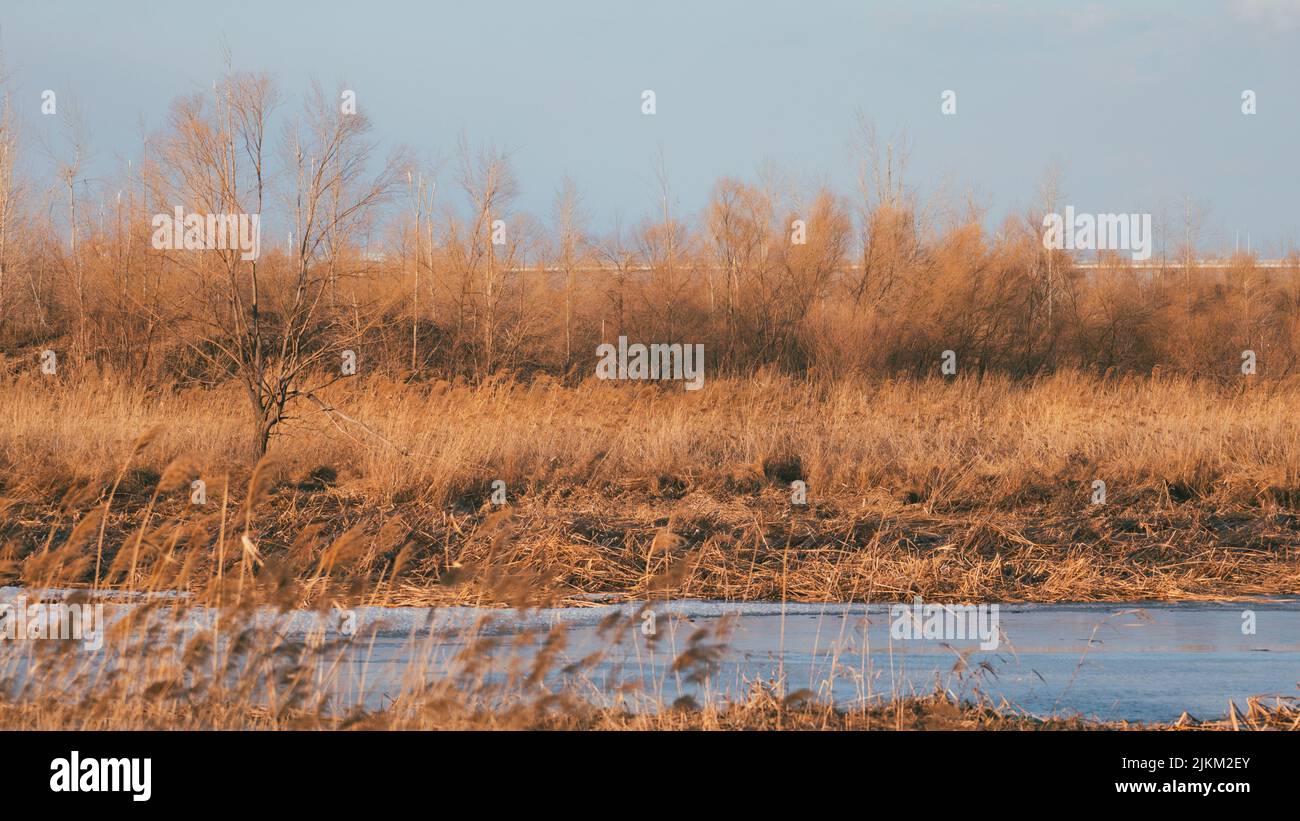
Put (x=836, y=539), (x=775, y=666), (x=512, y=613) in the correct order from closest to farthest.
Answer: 1. (x=775, y=666)
2. (x=512, y=613)
3. (x=836, y=539)

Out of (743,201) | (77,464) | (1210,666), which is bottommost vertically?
(1210,666)

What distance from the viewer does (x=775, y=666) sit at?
6.26m

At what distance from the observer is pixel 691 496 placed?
11.9 meters

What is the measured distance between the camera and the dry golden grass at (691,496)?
29.3 ft

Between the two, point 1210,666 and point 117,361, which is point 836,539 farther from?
point 117,361

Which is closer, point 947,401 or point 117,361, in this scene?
point 947,401

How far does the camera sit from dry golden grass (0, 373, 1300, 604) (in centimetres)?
892

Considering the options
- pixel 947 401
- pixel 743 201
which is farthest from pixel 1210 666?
pixel 743 201

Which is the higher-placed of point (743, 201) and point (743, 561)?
point (743, 201)
